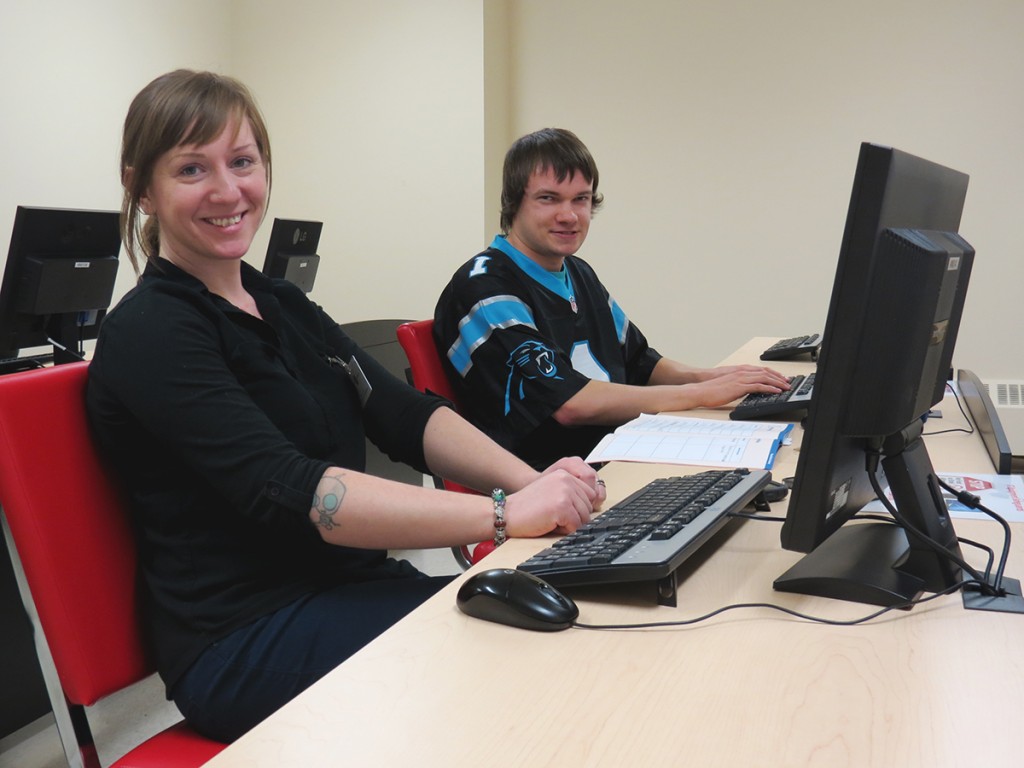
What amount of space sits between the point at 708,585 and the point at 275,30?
4.60 meters

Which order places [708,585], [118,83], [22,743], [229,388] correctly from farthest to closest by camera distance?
[118,83] < [22,743] < [229,388] < [708,585]

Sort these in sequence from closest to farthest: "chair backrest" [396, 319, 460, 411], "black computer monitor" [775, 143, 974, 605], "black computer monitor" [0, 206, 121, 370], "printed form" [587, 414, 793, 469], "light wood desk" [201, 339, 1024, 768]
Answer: "light wood desk" [201, 339, 1024, 768] < "black computer monitor" [775, 143, 974, 605] < "printed form" [587, 414, 793, 469] < "chair backrest" [396, 319, 460, 411] < "black computer monitor" [0, 206, 121, 370]

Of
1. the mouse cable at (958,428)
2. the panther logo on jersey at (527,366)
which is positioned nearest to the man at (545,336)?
the panther logo on jersey at (527,366)

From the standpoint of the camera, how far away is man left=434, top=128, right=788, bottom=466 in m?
1.82

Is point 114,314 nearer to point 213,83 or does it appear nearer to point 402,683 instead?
point 213,83

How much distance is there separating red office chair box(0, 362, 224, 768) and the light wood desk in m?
0.38

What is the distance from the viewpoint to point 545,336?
1.94 m

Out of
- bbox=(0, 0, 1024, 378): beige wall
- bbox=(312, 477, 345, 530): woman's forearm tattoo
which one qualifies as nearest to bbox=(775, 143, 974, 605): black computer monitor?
bbox=(312, 477, 345, 530): woman's forearm tattoo

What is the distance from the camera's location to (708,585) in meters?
0.94

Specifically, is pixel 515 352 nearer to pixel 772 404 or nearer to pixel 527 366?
pixel 527 366

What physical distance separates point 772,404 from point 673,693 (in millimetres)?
1077

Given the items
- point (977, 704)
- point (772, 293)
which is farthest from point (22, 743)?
point (772, 293)

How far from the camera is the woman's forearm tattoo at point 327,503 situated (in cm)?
106

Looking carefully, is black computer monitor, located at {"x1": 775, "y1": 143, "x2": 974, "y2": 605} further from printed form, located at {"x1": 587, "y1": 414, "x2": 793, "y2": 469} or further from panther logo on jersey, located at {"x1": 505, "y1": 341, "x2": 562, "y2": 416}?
panther logo on jersey, located at {"x1": 505, "y1": 341, "x2": 562, "y2": 416}
